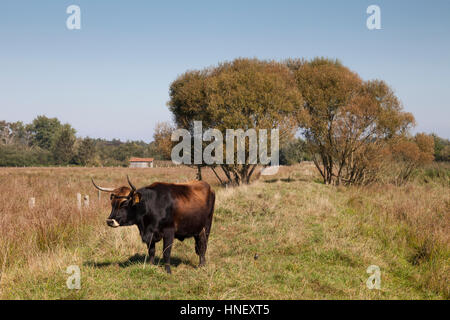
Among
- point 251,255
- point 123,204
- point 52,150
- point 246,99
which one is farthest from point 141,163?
point 123,204

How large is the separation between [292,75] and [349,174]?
29.5ft

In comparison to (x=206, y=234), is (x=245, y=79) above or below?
above

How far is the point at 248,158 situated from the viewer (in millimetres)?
23766

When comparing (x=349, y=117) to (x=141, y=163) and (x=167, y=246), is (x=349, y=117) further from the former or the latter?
(x=141, y=163)

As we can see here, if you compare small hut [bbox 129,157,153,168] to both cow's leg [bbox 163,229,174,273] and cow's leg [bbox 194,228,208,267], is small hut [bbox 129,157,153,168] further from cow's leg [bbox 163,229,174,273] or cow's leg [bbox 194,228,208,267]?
cow's leg [bbox 163,229,174,273]

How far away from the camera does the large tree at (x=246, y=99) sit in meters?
22.8

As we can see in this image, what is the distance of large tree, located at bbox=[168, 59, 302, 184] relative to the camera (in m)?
22.8

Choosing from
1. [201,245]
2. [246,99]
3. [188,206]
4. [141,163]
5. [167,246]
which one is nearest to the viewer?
[167,246]

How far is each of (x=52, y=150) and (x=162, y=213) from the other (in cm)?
8959

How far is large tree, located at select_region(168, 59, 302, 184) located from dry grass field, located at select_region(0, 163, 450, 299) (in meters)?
11.0

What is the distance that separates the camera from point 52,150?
→ 84.6m
